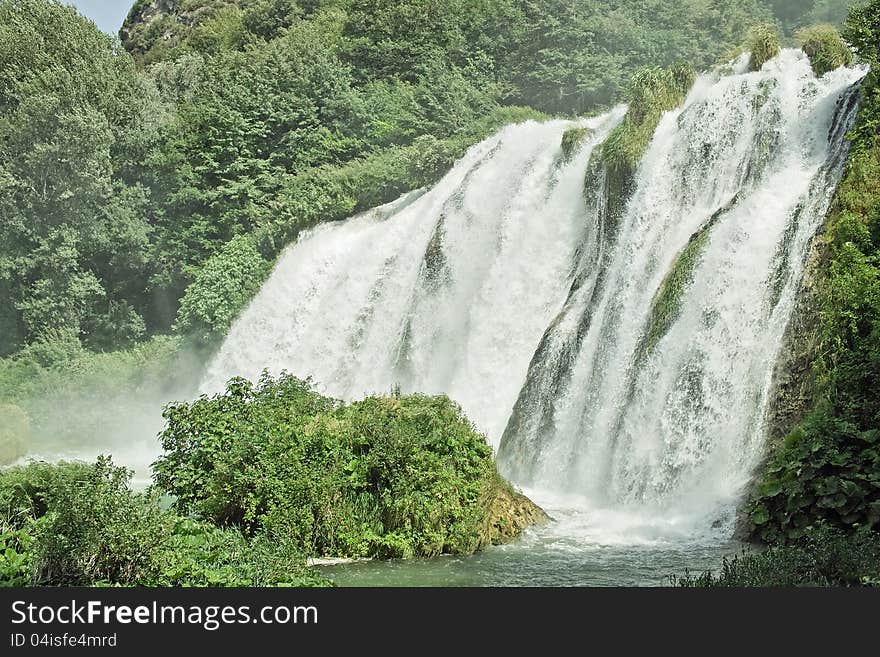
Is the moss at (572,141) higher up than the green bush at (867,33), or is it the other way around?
the moss at (572,141)

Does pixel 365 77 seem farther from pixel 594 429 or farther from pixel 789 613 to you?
pixel 789 613

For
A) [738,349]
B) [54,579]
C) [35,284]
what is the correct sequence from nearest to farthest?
[54,579], [738,349], [35,284]

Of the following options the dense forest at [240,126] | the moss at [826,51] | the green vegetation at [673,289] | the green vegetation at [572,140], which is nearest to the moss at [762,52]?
the moss at [826,51]

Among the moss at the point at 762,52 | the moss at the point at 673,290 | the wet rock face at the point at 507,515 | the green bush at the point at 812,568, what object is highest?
the moss at the point at 762,52

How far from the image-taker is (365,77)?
41906 millimetres

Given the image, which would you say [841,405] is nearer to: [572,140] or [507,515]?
[507,515]

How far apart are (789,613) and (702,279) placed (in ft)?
31.3

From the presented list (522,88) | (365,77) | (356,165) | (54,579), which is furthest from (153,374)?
(54,579)

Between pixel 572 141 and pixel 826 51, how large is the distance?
6.37 m

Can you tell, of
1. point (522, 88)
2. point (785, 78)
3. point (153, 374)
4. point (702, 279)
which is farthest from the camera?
point (522, 88)

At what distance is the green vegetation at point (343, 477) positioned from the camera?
39.8 ft

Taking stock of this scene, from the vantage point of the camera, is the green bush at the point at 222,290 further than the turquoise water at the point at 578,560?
Yes

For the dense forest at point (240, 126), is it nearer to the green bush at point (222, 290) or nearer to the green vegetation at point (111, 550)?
the green bush at point (222, 290)

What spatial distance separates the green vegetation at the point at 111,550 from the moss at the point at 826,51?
1493 cm
